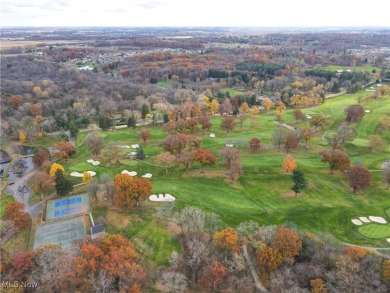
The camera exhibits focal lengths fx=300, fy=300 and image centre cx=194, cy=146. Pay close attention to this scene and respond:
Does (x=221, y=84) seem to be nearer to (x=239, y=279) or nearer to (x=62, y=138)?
(x=62, y=138)

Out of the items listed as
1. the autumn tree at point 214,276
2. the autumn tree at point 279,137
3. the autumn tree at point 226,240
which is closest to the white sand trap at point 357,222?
the autumn tree at point 226,240

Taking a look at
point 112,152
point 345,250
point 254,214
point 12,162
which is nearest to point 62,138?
point 12,162

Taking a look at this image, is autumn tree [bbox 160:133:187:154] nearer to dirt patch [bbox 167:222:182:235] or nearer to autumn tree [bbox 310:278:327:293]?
dirt patch [bbox 167:222:182:235]

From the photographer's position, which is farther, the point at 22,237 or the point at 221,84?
the point at 221,84

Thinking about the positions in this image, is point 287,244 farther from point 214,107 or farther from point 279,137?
point 214,107

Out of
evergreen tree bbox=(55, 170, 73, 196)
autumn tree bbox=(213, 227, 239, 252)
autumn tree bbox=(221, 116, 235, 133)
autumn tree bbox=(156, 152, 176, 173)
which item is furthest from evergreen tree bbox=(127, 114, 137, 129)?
autumn tree bbox=(213, 227, 239, 252)

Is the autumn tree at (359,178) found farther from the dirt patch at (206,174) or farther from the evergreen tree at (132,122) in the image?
the evergreen tree at (132,122)

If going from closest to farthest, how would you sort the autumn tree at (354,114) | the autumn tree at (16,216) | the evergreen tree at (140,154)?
the autumn tree at (16,216) → the evergreen tree at (140,154) → the autumn tree at (354,114)

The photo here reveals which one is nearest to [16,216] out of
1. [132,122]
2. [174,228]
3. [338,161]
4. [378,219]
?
[174,228]
